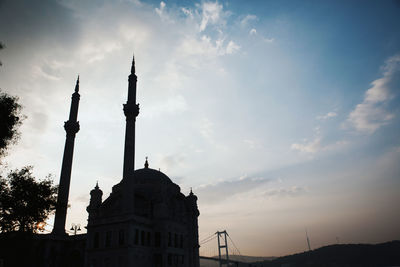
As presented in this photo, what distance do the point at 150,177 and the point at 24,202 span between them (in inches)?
903

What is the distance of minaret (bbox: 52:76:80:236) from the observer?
48.3 meters

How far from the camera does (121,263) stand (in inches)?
1516

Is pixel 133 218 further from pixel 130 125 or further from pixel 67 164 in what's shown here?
pixel 67 164

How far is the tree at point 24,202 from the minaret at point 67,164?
10.8 m

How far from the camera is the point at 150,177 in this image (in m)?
54.6

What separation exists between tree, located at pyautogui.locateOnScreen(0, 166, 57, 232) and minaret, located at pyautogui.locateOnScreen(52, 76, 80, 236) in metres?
10.8

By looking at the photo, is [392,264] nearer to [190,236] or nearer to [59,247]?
[190,236]

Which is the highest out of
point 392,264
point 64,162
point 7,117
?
point 64,162

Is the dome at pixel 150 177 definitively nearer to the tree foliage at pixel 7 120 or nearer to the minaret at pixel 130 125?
the minaret at pixel 130 125

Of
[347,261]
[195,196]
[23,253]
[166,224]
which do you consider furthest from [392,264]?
[23,253]

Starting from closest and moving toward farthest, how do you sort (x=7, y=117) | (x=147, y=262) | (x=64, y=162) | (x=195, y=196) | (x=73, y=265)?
(x=7, y=117) < (x=147, y=262) < (x=73, y=265) < (x=64, y=162) < (x=195, y=196)

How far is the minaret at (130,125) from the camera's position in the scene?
4312 centimetres

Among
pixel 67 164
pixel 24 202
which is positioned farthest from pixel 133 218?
pixel 67 164

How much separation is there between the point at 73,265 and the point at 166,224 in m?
16.2
